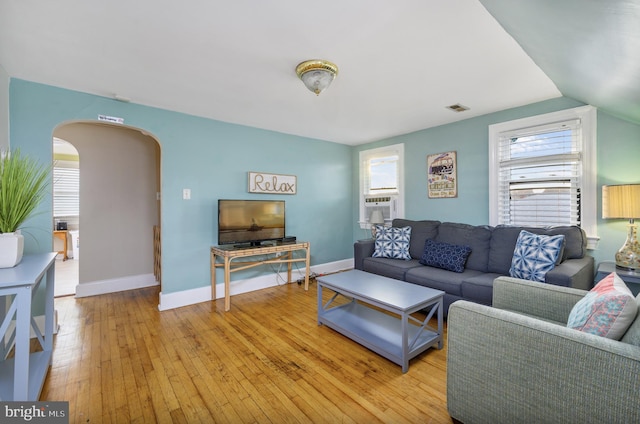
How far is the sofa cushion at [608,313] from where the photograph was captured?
Answer: 3.61 ft

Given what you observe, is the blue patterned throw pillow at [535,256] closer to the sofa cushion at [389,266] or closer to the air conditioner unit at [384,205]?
the sofa cushion at [389,266]

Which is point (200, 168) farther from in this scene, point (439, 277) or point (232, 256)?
point (439, 277)

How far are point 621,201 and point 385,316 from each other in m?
2.23

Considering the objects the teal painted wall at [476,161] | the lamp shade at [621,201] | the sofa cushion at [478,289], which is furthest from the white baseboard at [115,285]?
the lamp shade at [621,201]

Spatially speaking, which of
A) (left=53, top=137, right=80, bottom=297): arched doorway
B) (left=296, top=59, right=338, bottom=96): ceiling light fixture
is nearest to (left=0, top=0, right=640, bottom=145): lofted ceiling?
(left=296, top=59, right=338, bottom=96): ceiling light fixture

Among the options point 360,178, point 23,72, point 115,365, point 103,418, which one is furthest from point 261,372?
point 360,178

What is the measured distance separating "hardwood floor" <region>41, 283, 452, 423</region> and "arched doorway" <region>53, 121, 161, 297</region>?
2.97 feet

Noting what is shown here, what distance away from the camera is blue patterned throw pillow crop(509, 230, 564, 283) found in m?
2.37

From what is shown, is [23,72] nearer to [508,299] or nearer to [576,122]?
[508,299]

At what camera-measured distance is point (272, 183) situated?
4062 millimetres

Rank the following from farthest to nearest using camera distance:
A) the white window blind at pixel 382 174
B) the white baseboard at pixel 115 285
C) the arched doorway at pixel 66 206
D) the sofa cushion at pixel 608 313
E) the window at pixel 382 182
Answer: the arched doorway at pixel 66 206 → the white window blind at pixel 382 174 → the window at pixel 382 182 → the white baseboard at pixel 115 285 → the sofa cushion at pixel 608 313

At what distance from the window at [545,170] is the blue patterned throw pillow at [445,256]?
2.30ft

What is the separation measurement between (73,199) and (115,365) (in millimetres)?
6113

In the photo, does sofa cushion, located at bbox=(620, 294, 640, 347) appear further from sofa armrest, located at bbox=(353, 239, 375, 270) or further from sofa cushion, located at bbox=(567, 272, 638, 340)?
sofa armrest, located at bbox=(353, 239, 375, 270)
